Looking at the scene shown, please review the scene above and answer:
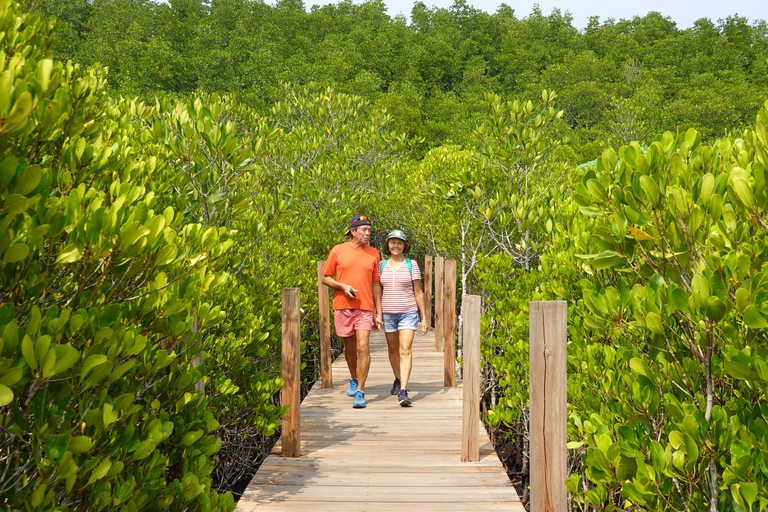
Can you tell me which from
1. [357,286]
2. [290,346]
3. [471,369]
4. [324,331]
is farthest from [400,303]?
[290,346]

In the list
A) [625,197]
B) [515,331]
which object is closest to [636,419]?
[625,197]

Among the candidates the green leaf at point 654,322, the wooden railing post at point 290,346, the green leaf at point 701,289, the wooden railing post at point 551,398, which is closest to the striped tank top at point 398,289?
the wooden railing post at point 290,346

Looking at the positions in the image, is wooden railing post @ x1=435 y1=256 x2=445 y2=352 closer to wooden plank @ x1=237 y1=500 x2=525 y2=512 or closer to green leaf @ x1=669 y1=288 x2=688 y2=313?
wooden plank @ x1=237 y1=500 x2=525 y2=512

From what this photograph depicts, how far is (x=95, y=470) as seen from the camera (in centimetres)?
152

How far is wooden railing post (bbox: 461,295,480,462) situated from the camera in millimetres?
3945

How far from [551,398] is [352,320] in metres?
3.17

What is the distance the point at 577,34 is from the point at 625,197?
1814 inches

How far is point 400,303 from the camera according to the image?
5.53 meters

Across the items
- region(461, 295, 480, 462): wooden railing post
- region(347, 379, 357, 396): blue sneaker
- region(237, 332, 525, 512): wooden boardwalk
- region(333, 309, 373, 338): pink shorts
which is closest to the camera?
region(237, 332, 525, 512): wooden boardwalk

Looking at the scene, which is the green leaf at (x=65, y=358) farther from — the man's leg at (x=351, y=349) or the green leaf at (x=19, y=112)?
the man's leg at (x=351, y=349)

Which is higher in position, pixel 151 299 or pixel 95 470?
pixel 151 299

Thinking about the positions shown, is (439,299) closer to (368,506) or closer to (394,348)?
(394,348)

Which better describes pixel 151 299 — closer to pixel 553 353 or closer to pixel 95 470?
pixel 95 470

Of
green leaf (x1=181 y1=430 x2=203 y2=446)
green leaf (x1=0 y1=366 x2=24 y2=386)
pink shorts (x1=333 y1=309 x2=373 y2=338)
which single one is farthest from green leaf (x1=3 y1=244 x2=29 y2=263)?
pink shorts (x1=333 y1=309 x2=373 y2=338)
